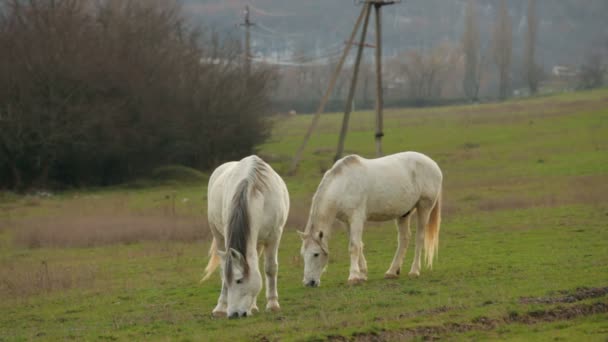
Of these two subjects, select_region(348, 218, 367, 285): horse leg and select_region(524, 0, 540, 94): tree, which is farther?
select_region(524, 0, 540, 94): tree

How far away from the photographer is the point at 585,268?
12.4 meters

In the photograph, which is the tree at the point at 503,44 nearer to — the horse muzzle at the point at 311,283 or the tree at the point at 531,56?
the tree at the point at 531,56

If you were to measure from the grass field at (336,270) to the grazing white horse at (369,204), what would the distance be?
1.39 ft

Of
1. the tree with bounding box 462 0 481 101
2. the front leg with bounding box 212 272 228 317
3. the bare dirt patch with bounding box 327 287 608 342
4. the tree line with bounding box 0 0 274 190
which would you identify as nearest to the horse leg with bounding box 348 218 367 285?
the front leg with bounding box 212 272 228 317

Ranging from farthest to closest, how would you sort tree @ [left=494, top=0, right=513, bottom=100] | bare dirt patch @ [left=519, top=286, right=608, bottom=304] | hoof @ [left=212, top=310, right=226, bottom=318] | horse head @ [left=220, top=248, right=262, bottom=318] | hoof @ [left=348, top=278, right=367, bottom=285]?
tree @ [left=494, top=0, right=513, bottom=100], hoof @ [left=348, top=278, right=367, bottom=285], hoof @ [left=212, top=310, right=226, bottom=318], bare dirt patch @ [left=519, top=286, right=608, bottom=304], horse head @ [left=220, top=248, right=262, bottom=318]

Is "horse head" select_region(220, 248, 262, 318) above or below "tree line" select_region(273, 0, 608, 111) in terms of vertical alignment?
above

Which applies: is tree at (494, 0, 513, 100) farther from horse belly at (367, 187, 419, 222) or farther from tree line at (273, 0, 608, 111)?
horse belly at (367, 187, 419, 222)

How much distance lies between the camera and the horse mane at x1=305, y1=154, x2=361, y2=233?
12.6 metres

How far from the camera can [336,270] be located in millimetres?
14602

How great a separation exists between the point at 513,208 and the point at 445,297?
497 inches

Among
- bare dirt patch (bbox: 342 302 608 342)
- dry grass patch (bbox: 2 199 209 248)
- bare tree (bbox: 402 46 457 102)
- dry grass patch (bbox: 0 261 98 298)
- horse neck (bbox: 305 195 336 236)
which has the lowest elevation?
bare tree (bbox: 402 46 457 102)

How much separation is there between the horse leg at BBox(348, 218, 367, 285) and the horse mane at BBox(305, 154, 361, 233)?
0.62 m

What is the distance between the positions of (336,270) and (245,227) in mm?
5130

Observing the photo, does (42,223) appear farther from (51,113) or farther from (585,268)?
(585,268)
